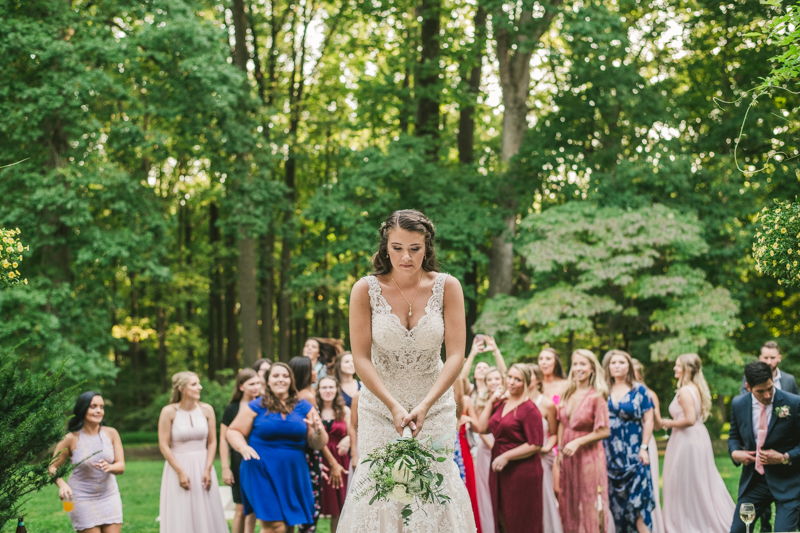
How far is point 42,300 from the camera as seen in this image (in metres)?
14.3

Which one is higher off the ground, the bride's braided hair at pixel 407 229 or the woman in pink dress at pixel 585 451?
the bride's braided hair at pixel 407 229

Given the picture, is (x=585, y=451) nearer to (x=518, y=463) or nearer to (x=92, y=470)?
(x=518, y=463)

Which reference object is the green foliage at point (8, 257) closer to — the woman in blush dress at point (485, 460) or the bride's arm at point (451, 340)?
the bride's arm at point (451, 340)

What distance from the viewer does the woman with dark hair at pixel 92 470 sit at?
21.3 feet

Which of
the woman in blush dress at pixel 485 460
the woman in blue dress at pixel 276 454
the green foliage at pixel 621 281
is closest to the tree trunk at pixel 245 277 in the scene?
the green foliage at pixel 621 281

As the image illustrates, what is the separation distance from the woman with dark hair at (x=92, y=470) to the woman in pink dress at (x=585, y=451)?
14.1 feet

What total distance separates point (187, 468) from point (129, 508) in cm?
543

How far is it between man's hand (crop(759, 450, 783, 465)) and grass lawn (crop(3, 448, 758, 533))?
2.11 metres

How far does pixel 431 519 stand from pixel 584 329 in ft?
35.0

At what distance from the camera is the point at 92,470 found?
6613mm

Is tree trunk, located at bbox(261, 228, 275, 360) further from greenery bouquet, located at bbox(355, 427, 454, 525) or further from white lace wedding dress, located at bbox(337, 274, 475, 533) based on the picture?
greenery bouquet, located at bbox(355, 427, 454, 525)

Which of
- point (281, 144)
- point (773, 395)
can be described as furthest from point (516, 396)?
point (281, 144)

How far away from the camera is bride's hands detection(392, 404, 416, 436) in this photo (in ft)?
12.1

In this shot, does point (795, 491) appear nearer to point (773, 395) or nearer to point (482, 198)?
point (773, 395)
